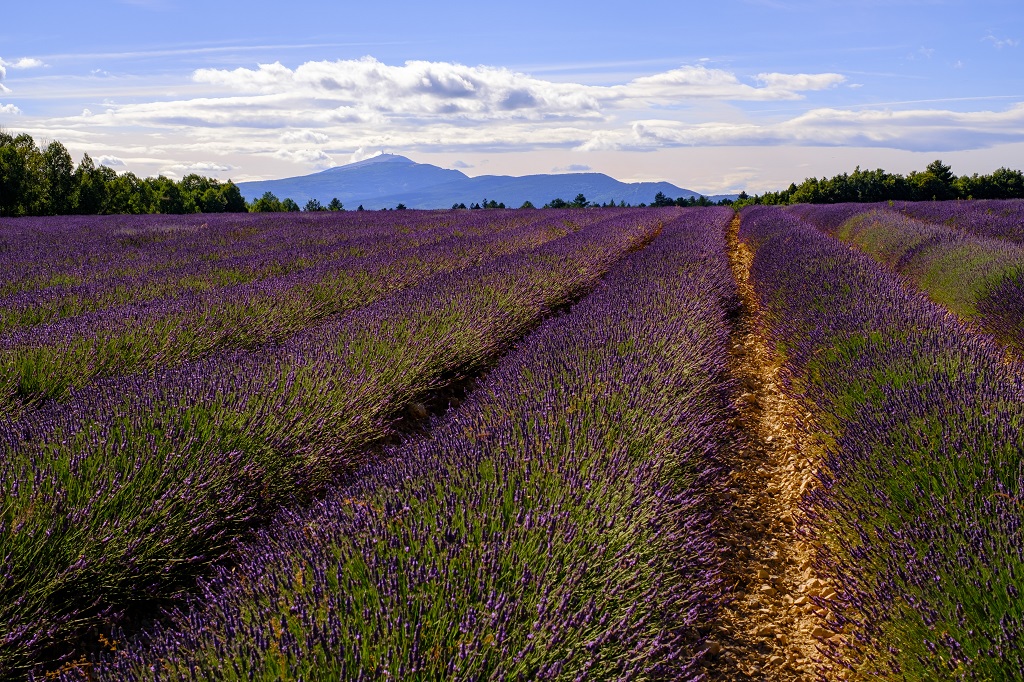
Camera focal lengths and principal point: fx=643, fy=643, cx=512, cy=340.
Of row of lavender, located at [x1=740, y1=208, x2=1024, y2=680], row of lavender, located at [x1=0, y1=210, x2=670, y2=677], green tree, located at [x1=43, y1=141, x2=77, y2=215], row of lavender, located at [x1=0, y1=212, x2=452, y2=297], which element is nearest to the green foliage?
green tree, located at [x1=43, y1=141, x2=77, y2=215]

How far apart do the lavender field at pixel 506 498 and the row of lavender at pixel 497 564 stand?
0.4 inches

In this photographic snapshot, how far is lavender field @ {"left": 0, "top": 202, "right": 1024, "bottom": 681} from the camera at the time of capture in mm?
1382

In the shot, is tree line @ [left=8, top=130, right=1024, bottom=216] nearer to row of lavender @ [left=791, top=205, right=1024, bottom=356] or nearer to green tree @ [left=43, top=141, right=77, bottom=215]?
green tree @ [left=43, top=141, right=77, bottom=215]

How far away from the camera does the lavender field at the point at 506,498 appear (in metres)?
1.38

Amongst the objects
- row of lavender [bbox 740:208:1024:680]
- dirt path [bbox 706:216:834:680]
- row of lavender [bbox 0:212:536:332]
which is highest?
row of lavender [bbox 0:212:536:332]

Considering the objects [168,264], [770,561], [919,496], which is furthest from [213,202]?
[919,496]

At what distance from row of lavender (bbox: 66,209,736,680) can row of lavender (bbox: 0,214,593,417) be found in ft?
6.30

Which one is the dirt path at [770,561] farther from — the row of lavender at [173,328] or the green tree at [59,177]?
the green tree at [59,177]

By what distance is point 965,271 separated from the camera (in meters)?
6.25

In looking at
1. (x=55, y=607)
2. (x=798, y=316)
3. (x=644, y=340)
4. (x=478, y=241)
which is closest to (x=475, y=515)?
(x=55, y=607)

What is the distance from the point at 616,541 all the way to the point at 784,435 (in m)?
2.32

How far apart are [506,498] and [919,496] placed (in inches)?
49.2

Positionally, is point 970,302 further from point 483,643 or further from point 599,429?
point 483,643

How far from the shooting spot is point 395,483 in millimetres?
1948
